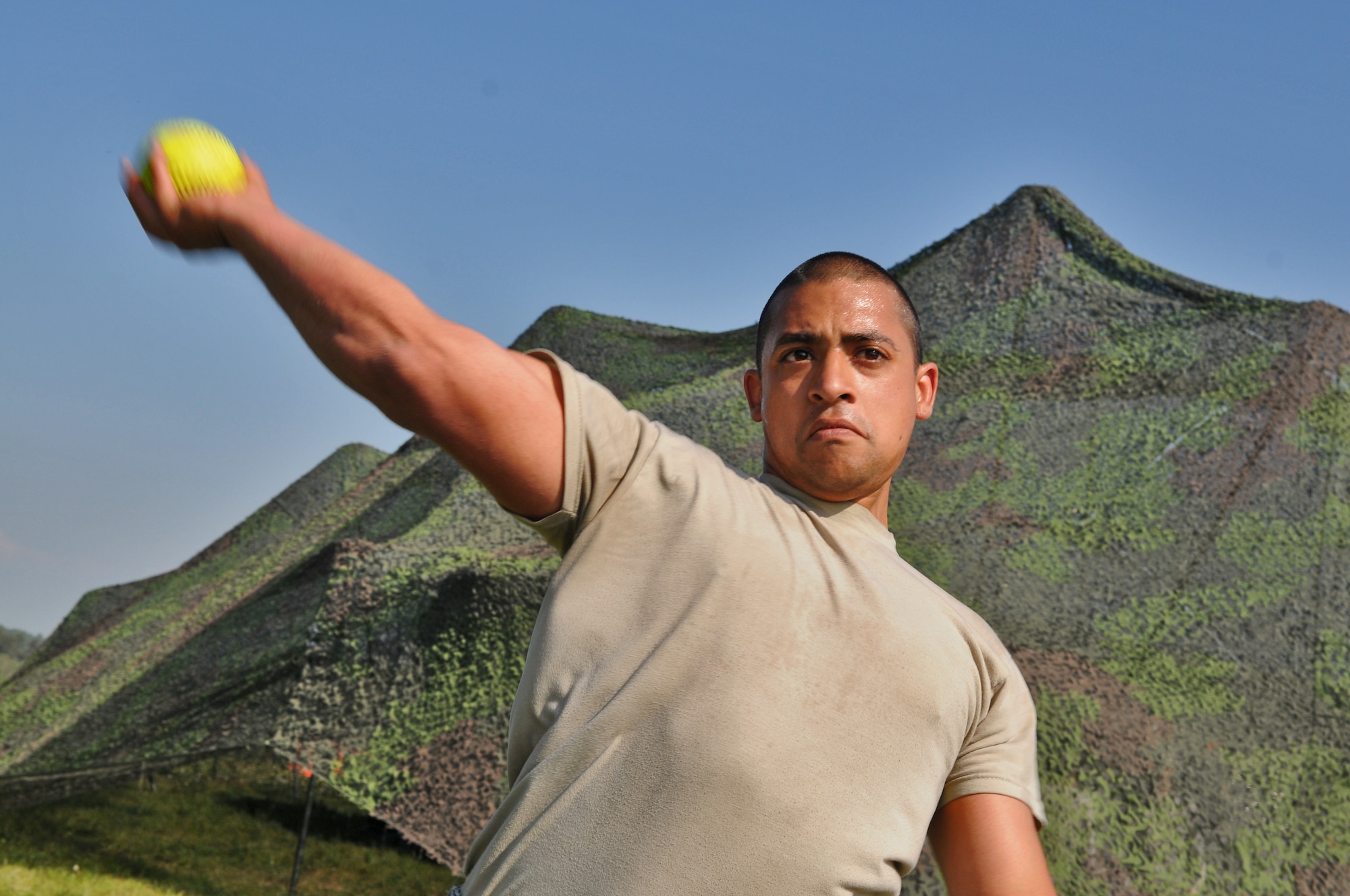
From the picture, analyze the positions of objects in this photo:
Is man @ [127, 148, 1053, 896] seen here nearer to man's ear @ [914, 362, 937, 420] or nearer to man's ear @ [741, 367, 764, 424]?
man's ear @ [741, 367, 764, 424]

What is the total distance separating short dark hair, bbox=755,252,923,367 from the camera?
1442 millimetres

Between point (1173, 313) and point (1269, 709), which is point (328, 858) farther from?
point (1173, 313)

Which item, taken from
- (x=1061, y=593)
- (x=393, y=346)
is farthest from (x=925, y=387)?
(x=1061, y=593)

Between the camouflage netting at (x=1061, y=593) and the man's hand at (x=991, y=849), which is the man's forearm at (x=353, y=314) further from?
the camouflage netting at (x=1061, y=593)

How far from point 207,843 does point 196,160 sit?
415 cm

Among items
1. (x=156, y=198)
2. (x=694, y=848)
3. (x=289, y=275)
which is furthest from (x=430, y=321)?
(x=694, y=848)

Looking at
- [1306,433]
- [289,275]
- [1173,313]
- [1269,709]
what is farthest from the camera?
[1173,313]

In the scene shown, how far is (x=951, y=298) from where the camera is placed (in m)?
4.50

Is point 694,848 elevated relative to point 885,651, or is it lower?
lower

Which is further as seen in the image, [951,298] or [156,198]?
[951,298]

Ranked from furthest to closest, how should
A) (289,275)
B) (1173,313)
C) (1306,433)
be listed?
(1173,313)
(1306,433)
(289,275)

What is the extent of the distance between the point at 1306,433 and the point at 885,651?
10.2 feet

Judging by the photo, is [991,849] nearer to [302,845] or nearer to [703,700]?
[703,700]

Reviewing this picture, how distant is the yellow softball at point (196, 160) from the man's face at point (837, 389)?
720mm
